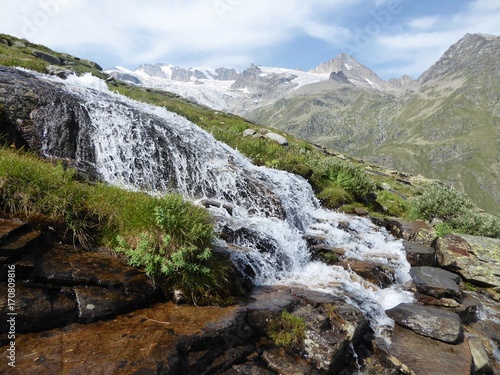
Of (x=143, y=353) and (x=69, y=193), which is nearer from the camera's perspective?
(x=143, y=353)

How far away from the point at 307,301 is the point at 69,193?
6.36 m

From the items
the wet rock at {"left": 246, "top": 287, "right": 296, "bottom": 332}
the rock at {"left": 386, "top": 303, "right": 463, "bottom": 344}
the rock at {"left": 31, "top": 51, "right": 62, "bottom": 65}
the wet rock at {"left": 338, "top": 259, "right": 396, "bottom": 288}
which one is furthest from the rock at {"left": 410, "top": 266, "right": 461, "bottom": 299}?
the rock at {"left": 31, "top": 51, "right": 62, "bottom": 65}

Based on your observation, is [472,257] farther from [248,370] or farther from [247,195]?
[248,370]

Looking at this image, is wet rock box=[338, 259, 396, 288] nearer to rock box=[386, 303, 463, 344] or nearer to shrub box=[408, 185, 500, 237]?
rock box=[386, 303, 463, 344]

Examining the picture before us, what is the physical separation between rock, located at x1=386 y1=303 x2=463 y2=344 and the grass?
504cm

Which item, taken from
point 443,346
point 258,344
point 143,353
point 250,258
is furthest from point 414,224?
point 143,353

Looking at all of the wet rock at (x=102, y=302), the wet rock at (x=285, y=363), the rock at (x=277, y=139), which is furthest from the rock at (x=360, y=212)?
the wet rock at (x=102, y=302)

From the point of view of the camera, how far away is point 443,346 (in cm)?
827

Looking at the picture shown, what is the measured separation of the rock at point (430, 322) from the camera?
335 inches

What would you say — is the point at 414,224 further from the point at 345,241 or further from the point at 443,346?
the point at 443,346

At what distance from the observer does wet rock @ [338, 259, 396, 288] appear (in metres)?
11.3

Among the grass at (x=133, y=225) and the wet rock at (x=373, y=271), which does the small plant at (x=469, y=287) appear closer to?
the wet rock at (x=373, y=271)

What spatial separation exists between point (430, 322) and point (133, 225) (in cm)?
802

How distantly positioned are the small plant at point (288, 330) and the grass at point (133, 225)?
1422 mm
